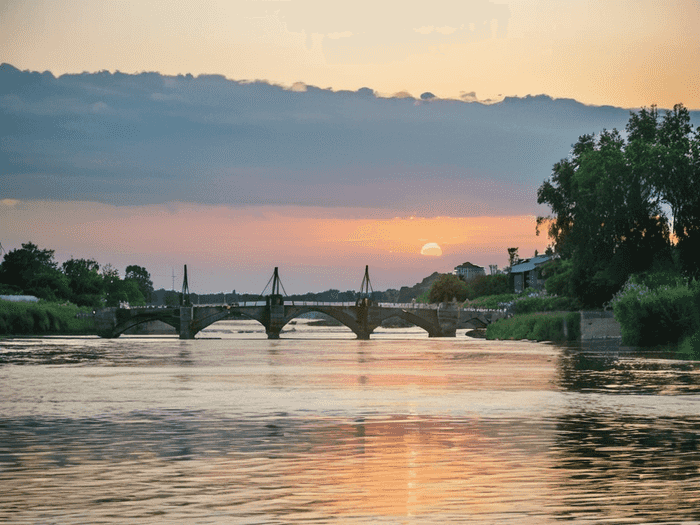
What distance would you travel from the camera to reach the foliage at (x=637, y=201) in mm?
87938

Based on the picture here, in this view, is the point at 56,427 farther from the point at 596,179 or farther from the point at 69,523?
the point at 596,179

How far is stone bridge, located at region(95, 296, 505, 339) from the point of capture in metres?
189

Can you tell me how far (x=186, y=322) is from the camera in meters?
192

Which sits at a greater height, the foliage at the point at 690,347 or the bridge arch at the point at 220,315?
the bridge arch at the point at 220,315

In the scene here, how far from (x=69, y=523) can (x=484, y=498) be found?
6941 mm

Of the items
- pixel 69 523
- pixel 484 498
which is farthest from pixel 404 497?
pixel 69 523

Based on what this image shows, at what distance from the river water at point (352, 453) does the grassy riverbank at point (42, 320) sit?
126362 mm

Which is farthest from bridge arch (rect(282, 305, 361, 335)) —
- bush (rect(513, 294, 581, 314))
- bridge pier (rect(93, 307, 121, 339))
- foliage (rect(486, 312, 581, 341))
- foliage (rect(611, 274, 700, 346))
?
foliage (rect(611, 274, 700, 346))

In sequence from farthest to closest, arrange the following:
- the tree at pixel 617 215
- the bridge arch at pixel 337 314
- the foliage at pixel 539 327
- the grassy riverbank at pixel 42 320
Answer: the bridge arch at pixel 337 314
the grassy riverbank at pixel 42 320
the foliage at pixel 539 327
the tree at pixel 617 215

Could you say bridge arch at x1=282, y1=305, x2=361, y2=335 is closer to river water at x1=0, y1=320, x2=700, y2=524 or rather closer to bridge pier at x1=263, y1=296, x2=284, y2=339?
bridge pier at x1=263, y1=296, x2=284, y2=339

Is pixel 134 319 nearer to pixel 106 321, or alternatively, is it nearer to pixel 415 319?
pixel 106 321

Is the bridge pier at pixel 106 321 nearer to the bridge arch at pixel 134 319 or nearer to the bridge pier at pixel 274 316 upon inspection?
the bridge arch at pixel 134 319

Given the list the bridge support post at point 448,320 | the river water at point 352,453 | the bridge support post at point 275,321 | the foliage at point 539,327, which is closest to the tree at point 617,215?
the foliage at point 539,327

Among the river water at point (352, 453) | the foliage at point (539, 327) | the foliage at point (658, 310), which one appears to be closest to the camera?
the river water at point (352, 453)
